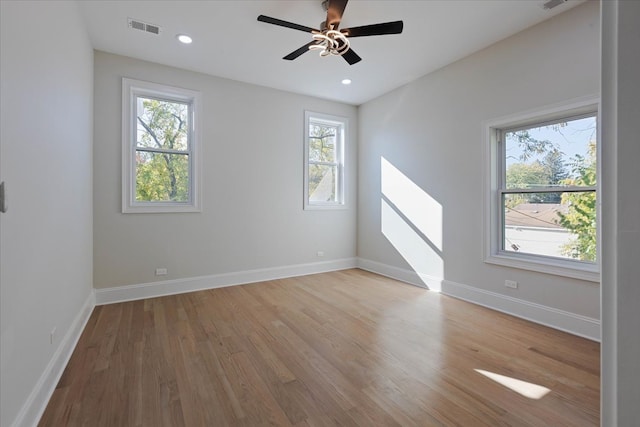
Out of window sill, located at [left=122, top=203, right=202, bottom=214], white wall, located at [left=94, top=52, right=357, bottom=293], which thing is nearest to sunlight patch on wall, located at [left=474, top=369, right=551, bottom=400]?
white wall, located at [left=94, top=52, right=357, bottom=293]

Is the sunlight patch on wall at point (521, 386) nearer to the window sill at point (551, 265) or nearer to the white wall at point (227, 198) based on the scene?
the window sill at point (551, 265)

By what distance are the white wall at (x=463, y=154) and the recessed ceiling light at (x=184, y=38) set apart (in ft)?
9.76

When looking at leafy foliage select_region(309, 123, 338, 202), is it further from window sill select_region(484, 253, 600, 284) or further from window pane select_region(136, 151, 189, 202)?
window sill select_region(484, 253, 600, 284)

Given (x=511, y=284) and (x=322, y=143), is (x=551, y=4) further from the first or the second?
(x=322, y=143)

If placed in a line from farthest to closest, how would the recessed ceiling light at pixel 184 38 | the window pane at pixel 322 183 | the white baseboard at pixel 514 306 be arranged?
the window pane at pixel 322 183
the recessed ceiling light at pixel 184 38
the white baseboard at pixel 514 306

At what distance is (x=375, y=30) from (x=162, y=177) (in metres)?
3.13

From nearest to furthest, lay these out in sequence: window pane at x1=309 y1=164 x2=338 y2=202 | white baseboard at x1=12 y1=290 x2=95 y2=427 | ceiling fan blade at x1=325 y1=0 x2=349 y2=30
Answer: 1. white baseboard at x1=12 y1=290 x2=95 y2=427
2. ceiling fan blade at x1=325 y1=0 x2=349 y2=30
3. window pane at x1=309 y1=164 x2=338 y2=202

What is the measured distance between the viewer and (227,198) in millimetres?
4484

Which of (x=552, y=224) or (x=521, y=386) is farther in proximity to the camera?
(x=552, y=224)

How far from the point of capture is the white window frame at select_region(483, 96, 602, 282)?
114 inches

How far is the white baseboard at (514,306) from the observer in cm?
286

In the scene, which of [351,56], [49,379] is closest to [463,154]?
[351,56]

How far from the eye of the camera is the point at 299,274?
508 cm

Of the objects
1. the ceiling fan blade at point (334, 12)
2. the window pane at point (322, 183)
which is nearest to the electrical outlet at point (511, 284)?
the window pane at point (322, 183)
